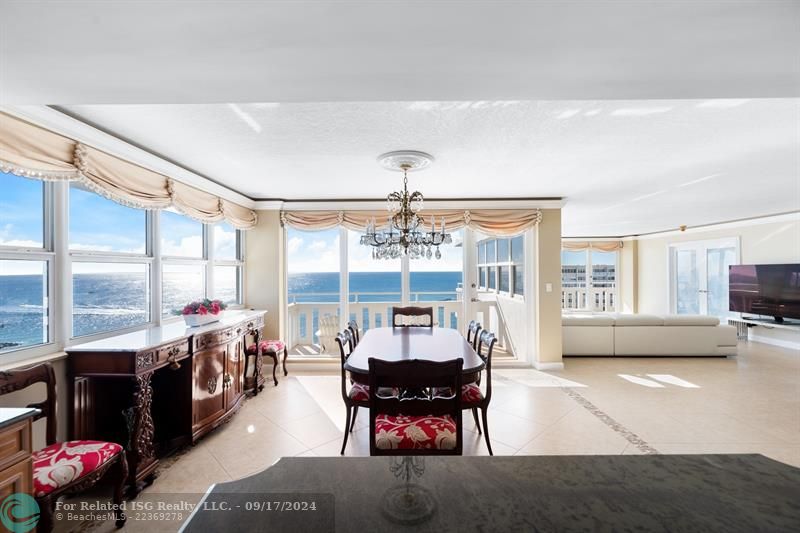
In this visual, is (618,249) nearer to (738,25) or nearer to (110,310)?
(738,25)

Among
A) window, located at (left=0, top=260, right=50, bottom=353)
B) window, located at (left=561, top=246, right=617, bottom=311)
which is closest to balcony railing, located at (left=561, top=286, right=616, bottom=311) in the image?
window, located at (left=561, top=246, right=617, bottom=311)

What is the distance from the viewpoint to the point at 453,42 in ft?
3.87

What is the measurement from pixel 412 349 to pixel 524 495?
195 cm

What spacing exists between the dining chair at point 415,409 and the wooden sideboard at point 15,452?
56.5 inches

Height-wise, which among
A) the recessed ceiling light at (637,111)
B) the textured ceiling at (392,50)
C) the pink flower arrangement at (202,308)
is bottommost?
the pink flower arrangement at (202,308)

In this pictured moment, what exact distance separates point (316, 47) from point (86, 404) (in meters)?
2.61

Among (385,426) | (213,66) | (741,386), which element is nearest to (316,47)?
(213,66)

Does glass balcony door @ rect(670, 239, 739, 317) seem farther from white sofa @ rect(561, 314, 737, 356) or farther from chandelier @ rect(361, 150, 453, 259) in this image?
chandelier @ rect(361, 150, 453, 259)

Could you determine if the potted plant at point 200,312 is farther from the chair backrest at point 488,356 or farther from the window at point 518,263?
the window at point 518,263

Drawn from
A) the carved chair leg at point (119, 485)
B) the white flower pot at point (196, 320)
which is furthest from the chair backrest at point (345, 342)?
Answer: the carved chair leg at point (119, 485)

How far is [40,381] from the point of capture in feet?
5.80

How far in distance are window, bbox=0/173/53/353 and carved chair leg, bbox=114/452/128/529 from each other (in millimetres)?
885

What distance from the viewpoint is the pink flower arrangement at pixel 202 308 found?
2879 millimetres

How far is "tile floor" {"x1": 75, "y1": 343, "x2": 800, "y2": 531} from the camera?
2504 millimetres
